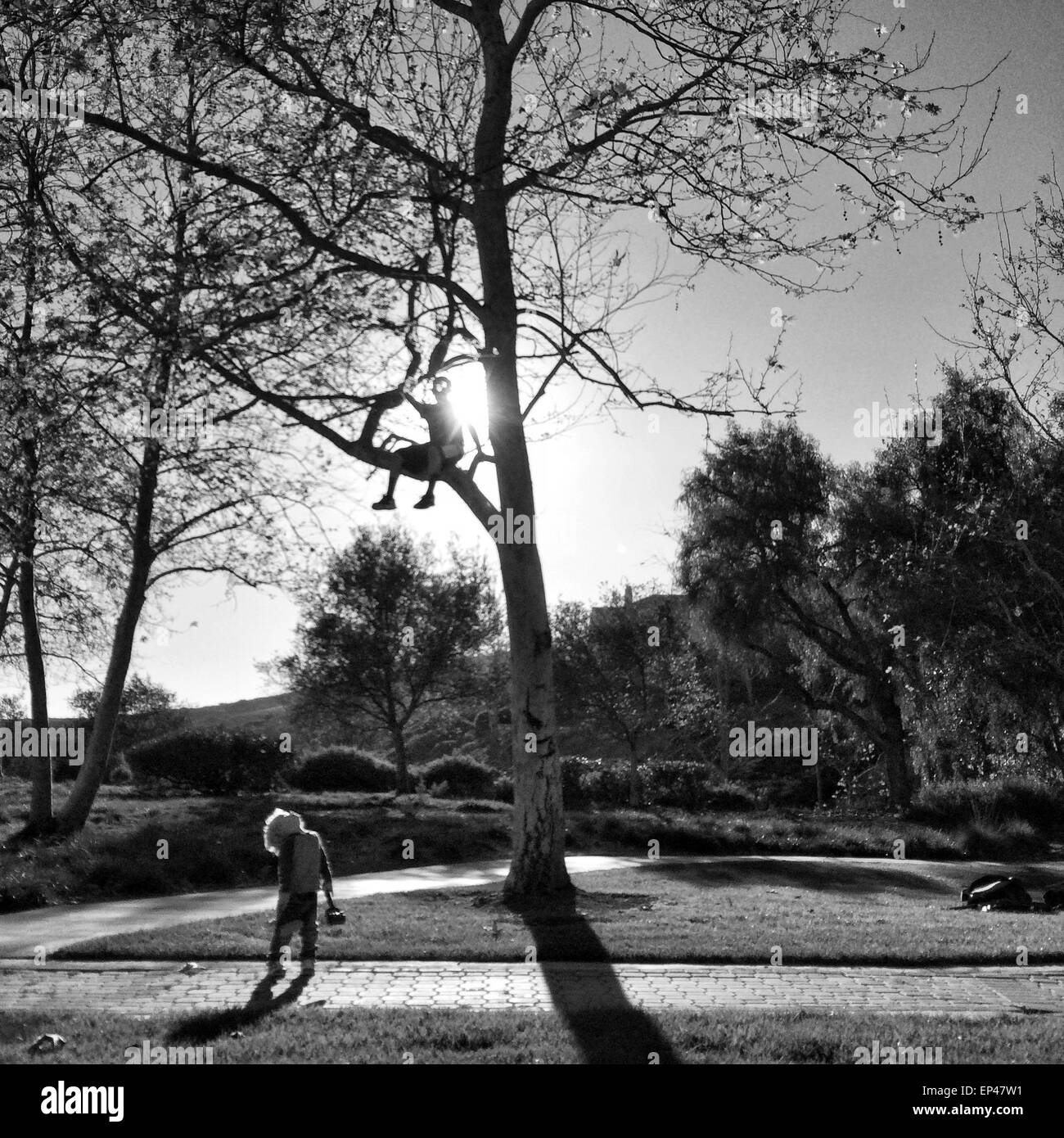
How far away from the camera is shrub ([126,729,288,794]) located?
102 feet

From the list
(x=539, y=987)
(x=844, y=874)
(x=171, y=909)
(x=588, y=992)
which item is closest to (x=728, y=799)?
(x=844, y=874)

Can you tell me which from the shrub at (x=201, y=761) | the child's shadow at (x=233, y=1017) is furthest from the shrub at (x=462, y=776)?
the child's shadow at (x=233, y=1017)

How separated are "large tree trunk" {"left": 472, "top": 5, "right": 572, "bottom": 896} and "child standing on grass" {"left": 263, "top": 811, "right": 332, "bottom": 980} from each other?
3724 mm

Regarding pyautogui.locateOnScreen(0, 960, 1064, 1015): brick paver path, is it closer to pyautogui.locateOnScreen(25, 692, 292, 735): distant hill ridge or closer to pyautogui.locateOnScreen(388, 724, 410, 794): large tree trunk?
pyautogui.locateOnScreen(388, 724, 410, 794): large tree trunk

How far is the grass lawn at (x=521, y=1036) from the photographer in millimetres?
6363

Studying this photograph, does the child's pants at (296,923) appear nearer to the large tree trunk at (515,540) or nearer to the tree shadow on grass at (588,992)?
the tree shadow on grass at (588,992)

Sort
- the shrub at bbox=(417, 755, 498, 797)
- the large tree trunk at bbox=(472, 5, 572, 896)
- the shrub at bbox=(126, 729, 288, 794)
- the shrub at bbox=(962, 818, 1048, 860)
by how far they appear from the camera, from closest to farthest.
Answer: the large tree trunk at bbox=(472, 5, 572, 896)
the shrub at bbox=(962, 818, 1048, 860)
the shrub at bbox=(126, 729, 288, 794)
the shrub at bbox=(417, 755, 498, 797)

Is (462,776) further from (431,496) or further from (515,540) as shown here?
(431,496)

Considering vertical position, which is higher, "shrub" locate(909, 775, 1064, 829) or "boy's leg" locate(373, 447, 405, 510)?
"boy's leg" locate(373, 447, 405, 510)

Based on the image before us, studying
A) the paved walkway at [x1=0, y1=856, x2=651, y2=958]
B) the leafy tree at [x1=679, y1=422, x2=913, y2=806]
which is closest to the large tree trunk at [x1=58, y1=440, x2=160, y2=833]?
the paved walkway at [x1=0, y1=856, x2=651, y2=958]

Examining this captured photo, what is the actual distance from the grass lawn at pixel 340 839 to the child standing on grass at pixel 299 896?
5194 mm

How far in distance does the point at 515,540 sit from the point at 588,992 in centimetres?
639

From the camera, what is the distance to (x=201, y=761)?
1227 inches
